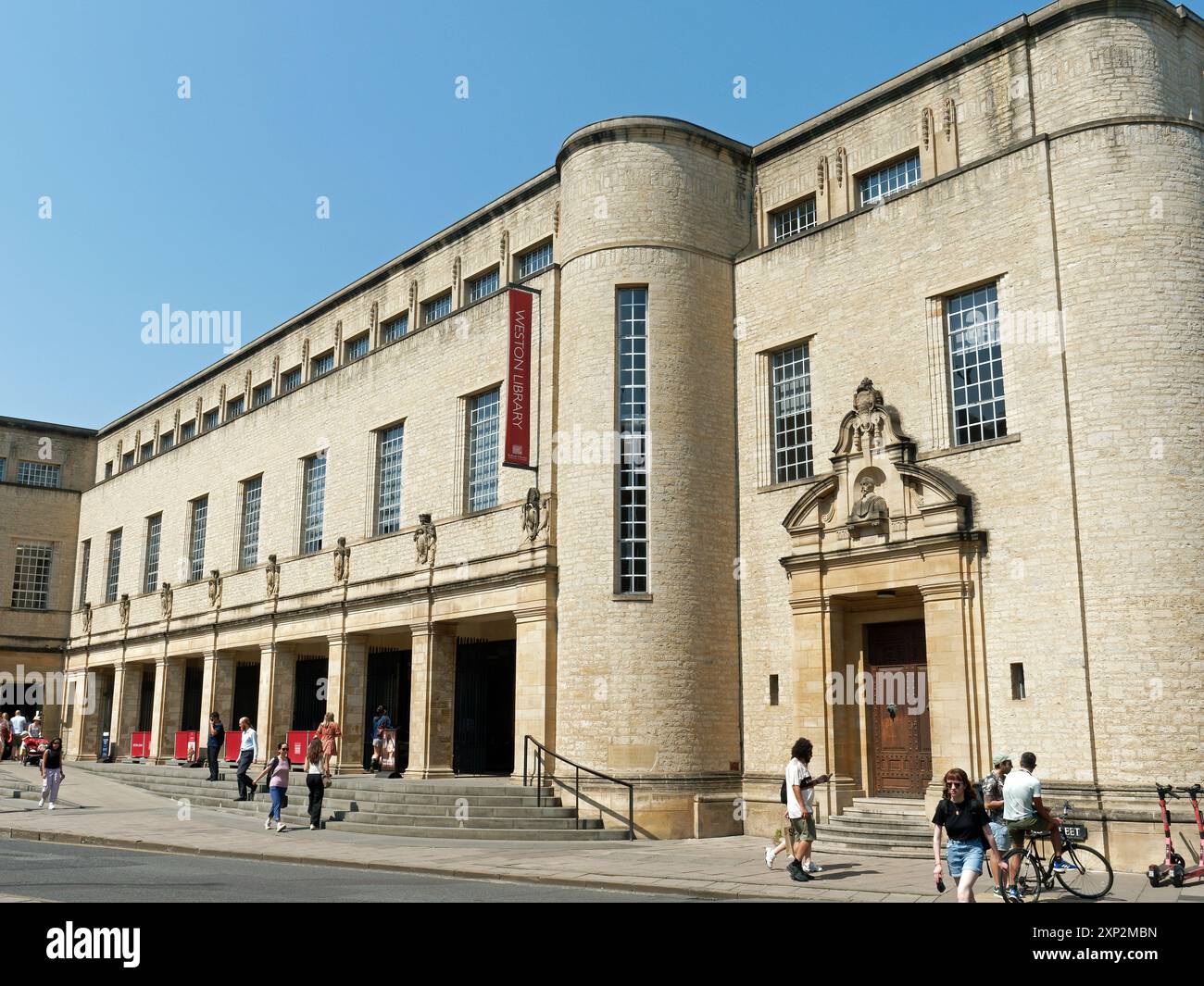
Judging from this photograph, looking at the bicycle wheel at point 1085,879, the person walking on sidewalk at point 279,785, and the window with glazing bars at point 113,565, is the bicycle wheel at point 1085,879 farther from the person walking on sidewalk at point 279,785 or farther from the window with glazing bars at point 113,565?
the window with glazing bars at point 113,565

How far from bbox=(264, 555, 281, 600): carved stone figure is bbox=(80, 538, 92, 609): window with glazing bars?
17.2 meters

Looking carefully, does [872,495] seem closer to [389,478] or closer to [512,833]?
[512,833]

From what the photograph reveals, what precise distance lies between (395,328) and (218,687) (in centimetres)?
1268

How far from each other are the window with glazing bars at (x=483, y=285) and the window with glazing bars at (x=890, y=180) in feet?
33.7

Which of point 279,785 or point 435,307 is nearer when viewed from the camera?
point 279,785

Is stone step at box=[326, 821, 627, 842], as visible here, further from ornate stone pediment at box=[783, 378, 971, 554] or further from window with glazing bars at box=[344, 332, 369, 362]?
window with glazing bars at box=[344, 332, 369, 362]

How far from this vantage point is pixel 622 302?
24.1 m

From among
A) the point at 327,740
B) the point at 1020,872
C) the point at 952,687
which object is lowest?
the point at 1020,872

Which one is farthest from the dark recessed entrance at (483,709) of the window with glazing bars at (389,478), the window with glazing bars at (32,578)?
the window with glazing bars at (32,578)

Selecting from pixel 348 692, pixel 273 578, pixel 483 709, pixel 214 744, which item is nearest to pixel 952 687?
pixel 483 709

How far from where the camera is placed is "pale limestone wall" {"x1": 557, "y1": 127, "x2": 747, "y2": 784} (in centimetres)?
2211

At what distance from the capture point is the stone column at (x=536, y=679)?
76.5 ft

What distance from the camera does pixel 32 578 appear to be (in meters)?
48.5
